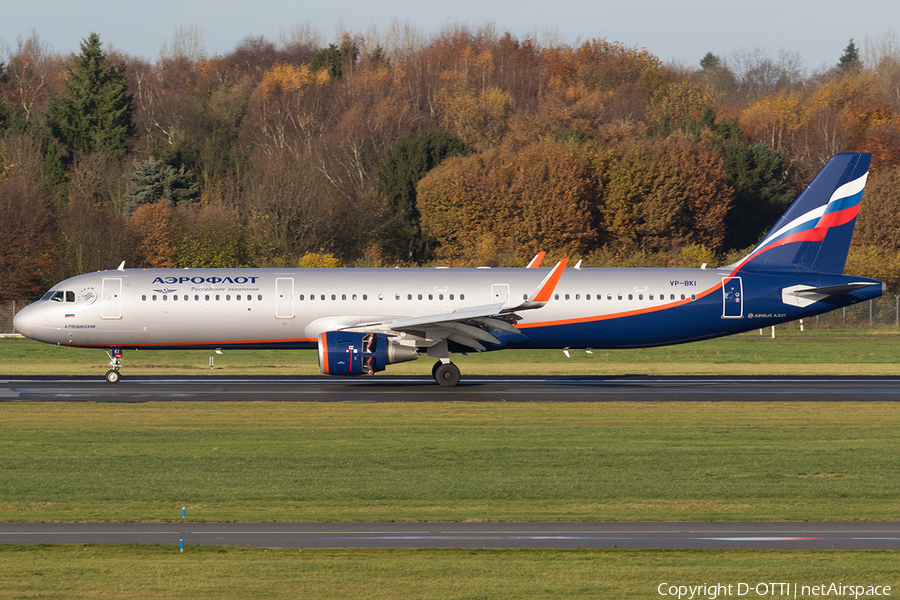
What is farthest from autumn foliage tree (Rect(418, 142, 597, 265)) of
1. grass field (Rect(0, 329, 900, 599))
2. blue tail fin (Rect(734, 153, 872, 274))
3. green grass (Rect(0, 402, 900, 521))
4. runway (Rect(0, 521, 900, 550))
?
runway (Rect(0, 521, 900, 550))

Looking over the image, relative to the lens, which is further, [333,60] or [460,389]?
[333,60]

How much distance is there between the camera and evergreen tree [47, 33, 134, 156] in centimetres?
10519

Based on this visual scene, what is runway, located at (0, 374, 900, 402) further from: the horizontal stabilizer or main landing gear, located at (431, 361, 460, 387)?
the horizontal stabilizer

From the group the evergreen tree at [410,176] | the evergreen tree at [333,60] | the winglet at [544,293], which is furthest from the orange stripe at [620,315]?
the evergreen tree at [333,60]

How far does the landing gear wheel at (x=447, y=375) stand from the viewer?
3403 cm

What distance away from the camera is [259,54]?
154 m

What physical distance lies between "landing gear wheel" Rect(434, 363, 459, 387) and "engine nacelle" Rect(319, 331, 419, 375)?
217 centimetres

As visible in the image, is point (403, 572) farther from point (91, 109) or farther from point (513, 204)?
point (91, 109)

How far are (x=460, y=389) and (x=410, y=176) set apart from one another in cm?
6296

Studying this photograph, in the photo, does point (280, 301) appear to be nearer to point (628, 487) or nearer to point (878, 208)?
point (628, 487)

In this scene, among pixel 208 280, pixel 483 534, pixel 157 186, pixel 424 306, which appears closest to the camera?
pixel 483 534

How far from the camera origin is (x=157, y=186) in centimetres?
8956

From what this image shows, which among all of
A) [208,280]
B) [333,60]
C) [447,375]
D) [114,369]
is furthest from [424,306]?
[333,60]

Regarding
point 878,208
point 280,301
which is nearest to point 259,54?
point 878,208
